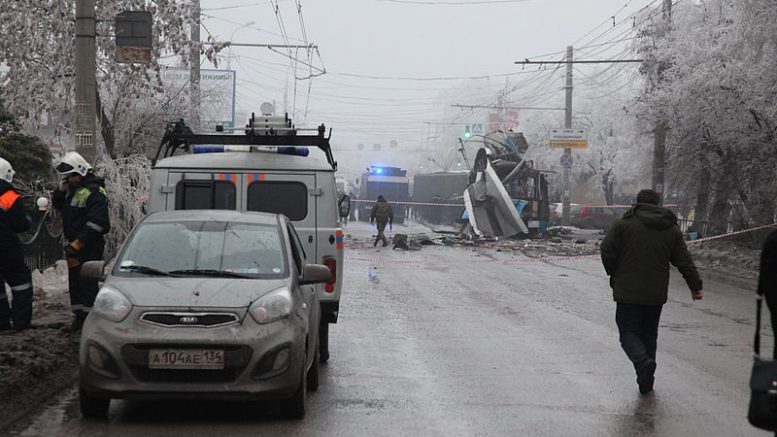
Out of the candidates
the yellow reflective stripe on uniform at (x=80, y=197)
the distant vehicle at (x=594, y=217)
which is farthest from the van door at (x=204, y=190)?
the distant vehicle at (x=594, y=217)

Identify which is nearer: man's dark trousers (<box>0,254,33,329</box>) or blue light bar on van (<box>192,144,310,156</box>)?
man's dark trousers (<box>0,254,33,329</box>)

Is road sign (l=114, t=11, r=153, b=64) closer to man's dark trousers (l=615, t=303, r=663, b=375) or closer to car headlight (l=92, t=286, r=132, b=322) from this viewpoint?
car headlight (l=92, t=286, r=132, b=322)

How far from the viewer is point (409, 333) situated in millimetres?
12398

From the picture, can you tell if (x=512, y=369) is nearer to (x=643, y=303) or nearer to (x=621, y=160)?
(x=643, y=303)

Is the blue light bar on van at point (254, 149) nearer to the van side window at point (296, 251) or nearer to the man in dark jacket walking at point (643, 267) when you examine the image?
the van side window at point (296, 251)

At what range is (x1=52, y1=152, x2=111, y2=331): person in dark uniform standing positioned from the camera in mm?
10141

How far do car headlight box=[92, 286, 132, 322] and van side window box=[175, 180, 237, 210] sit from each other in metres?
2.94

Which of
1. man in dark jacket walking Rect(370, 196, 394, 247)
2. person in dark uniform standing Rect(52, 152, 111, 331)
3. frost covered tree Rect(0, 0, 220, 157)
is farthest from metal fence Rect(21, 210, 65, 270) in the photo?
man in dark jacket walking Rect(370, 196, 394, 247)

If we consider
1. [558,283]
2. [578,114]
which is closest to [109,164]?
[558,283]

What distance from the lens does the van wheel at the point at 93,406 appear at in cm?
728

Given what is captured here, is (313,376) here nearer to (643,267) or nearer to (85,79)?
(643,267)

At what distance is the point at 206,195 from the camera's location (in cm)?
1026

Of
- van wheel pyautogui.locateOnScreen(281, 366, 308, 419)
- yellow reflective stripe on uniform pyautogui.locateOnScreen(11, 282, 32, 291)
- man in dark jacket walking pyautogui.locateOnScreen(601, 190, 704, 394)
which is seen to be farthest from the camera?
yellow reflective stripe on uniform pyautogui.locateOnScreen(11, 282, 32, 291)

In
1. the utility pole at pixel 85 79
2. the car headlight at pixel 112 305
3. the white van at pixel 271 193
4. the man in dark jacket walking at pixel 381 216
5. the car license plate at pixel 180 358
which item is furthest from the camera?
the man in dark jacket walking at pixel 381 216
